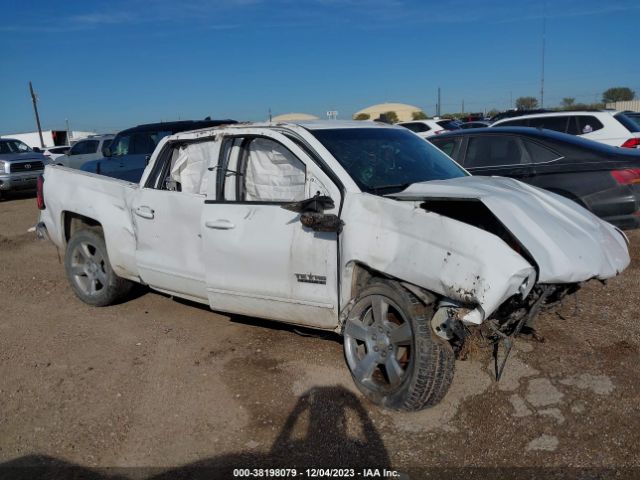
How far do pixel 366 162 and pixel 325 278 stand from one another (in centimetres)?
95

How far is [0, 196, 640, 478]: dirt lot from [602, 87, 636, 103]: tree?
184ft

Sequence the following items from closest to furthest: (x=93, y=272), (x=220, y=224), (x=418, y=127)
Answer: (x=220, y=224) → (x=93, y=272) → (x=418, y=127)

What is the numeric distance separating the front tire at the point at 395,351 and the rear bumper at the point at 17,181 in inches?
589

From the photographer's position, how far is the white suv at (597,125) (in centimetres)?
1119

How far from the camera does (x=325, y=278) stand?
3949mm

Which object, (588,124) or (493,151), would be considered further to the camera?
(588,124)

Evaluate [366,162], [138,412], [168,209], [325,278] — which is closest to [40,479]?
[138,412]

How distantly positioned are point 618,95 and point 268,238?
59286 millimetres

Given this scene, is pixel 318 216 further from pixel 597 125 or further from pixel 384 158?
pixel 597 125

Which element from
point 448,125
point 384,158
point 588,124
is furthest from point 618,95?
point 384,158

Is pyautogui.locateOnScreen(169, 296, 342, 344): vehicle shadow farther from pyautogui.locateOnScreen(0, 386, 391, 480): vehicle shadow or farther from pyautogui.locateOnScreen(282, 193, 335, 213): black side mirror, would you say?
pyautogui.locateOnScreen(282, 193, 335, 213): black side mirror

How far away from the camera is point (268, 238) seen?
4.17 meters

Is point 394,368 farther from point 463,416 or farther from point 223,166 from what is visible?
point 223,166

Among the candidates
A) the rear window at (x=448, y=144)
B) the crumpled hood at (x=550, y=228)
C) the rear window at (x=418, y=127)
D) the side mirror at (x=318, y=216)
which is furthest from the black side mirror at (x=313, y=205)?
the rear window at (x=418, y=127)
